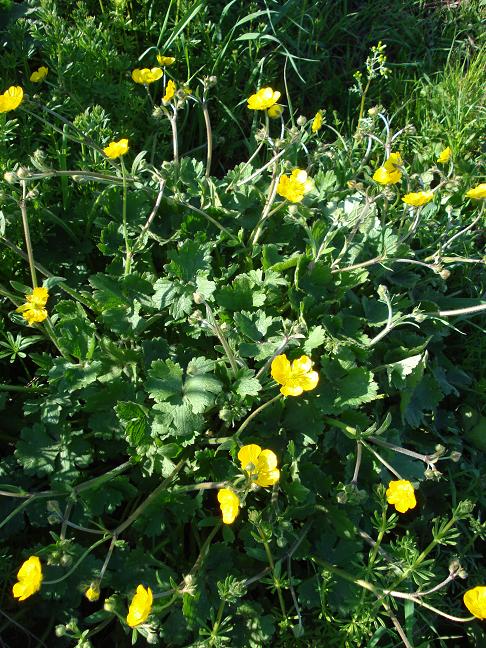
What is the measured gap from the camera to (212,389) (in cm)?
202

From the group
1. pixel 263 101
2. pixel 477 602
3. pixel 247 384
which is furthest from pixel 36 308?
pixel 477 602

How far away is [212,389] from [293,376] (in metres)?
0.24

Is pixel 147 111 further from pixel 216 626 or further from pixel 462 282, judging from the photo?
pixel 216 626

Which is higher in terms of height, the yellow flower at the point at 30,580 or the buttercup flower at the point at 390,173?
the buttercup flower at the point at 390,173

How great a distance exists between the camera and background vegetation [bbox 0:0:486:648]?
198 cm

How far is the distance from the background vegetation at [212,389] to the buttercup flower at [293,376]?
0.07 metres

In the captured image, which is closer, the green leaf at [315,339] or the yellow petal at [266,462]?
the yellow petal at [266,462]

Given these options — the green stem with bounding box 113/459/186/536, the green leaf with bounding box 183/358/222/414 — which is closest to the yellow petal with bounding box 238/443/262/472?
the green leaf with bounding box 183/358/222/414

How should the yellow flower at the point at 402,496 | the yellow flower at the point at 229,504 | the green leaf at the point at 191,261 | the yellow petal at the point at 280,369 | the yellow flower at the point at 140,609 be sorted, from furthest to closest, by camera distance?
the green leaf at the point at 191,261, the yellow petal at the point at 280,369, the yellow flower at the point at 402,496, the yellow flower at the point at 229,504, the yellow flower at the point at 140,609

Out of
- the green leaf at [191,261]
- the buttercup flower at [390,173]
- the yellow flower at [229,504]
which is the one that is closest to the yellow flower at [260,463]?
the yellow flower at [229,504]

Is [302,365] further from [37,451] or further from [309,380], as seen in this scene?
[37,451]

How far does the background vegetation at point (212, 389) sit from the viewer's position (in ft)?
6.50

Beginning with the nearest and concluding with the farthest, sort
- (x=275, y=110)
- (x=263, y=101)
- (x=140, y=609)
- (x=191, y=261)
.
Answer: (x=140, y=609) < (x=191, y=261) < (x=263, y=101) < (x=275, y=110)

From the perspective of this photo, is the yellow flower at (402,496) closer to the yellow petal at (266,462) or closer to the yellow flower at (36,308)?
the yellow petal at (266,462)
